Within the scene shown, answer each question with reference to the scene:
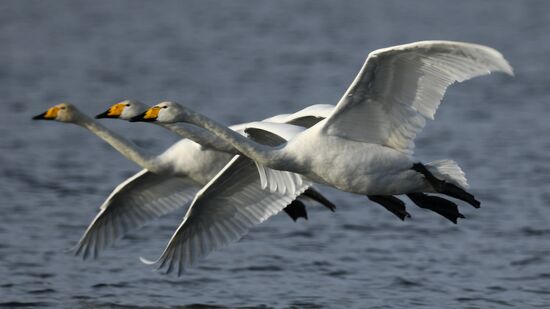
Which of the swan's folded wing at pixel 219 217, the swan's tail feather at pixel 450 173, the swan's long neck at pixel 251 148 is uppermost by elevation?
the swan's long neck at pixel 251 148

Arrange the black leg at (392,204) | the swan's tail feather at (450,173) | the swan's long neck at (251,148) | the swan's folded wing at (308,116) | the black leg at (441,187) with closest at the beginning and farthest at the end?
the swan's long neck at (251,148), the black leg at (441,187), the swan's tail feather at (450,173), the black leg at (392,204), the swan's folded wing at (308,116)

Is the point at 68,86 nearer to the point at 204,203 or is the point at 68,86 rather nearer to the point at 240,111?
the point at 240,111

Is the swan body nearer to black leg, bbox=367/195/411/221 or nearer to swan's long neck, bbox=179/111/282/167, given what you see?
swan's long neck, bbox=179/111/282/167

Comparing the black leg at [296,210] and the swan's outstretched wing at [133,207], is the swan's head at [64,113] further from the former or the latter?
the black leg at [296,210]

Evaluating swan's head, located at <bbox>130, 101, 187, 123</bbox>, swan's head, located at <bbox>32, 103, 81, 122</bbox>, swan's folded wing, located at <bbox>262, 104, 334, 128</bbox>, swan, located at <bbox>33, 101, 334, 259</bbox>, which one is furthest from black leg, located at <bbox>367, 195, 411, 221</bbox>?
swan's head, located at <bbox>32, 103, 81, 122</bbox>

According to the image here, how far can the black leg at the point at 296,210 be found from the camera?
1526 cm

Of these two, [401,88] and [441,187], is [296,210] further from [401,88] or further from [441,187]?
[401,88]

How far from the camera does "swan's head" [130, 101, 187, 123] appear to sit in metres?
13.2

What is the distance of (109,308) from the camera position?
14352mm

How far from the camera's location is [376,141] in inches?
503

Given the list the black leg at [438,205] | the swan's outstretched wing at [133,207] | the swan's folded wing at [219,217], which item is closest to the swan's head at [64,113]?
the swan's outstretched wing at [133,207]

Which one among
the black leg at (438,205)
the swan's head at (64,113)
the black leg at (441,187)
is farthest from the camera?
the swan's head at (64,113)

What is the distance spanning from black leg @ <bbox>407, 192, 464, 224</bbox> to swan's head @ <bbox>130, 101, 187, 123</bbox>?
7.36 ft

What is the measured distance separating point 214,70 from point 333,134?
18818mm
